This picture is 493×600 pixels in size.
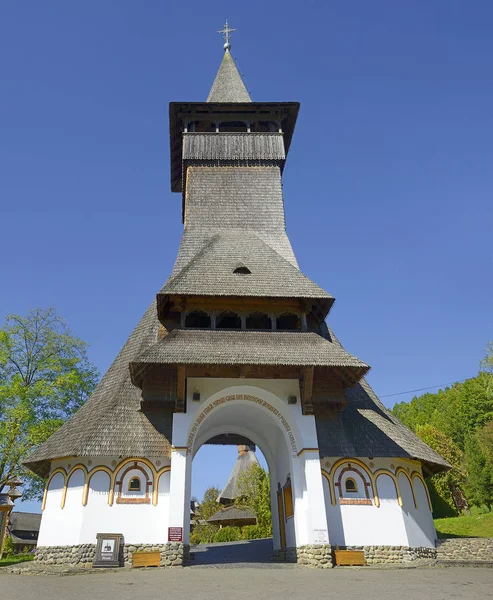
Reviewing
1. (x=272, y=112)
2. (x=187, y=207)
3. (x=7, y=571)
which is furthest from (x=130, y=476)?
(x=272, y=112)

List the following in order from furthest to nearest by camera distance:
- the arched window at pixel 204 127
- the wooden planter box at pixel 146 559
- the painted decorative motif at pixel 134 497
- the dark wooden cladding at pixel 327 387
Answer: the arched window at pixel 204 127, the dark wooden cladding at pixel 327 387, the painted decorative motif at pixel 134 497, the wooden planter box at pixel 146 559

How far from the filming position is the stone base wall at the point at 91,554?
12.0m

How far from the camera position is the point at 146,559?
40.0 ft

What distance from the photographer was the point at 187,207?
2109cm

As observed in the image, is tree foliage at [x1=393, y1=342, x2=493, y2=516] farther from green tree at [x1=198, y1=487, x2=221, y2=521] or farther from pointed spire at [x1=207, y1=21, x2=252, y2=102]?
pointed spire at [x1=207, y1=21, x2=252, y2=102]

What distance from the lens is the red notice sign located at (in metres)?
12.1

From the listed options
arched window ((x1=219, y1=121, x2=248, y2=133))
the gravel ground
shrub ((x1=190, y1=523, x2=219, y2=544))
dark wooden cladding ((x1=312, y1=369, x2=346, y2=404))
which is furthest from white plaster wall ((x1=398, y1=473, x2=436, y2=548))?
shrub ((x1=190, y1=523, x2=219, y2=544))

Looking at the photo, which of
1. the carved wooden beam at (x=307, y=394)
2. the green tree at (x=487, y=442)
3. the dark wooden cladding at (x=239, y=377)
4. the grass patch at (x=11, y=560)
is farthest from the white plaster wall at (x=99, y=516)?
the green tree at (x=487, y=442)

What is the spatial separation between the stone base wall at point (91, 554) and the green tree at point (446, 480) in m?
21.6

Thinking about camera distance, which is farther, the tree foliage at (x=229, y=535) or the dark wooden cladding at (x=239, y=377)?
the tree foliage at (x=229, y=535)

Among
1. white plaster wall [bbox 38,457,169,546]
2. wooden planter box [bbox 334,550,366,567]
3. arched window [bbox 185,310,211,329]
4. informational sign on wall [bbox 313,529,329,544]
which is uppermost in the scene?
arched window [bbox 185,310,211,329]

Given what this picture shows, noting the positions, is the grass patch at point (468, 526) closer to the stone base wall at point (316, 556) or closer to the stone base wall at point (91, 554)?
the stone base wall at point (316, 556)

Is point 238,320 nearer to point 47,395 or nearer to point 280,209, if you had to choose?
point 280,209

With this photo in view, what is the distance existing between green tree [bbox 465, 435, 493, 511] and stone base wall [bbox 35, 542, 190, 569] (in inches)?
1032
